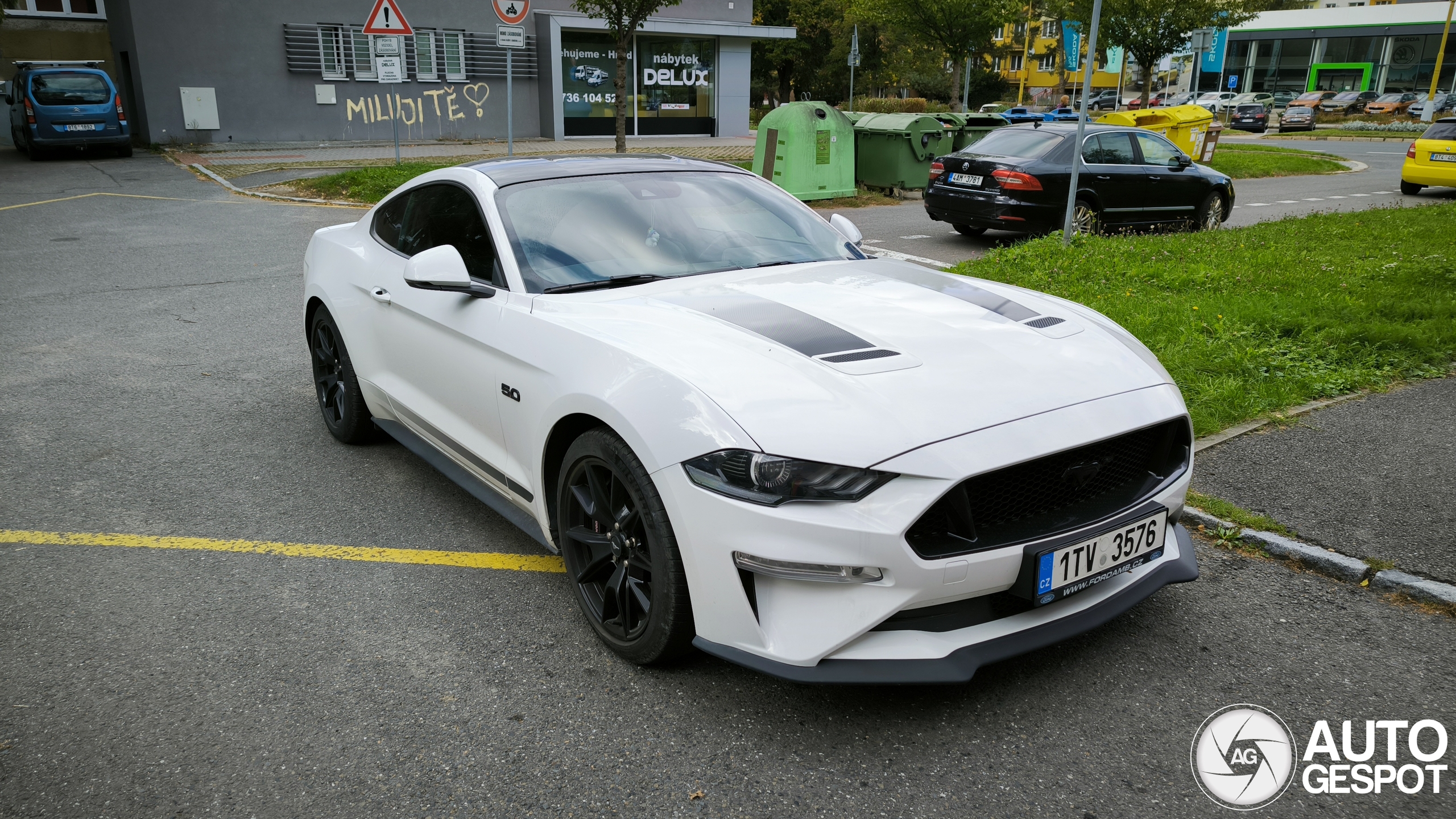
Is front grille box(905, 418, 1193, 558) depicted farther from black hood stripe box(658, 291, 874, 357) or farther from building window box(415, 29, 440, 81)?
building window box(415, 29, 440, 81)

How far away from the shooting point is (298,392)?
612 centimetres

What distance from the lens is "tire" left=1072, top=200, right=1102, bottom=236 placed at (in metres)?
11.6

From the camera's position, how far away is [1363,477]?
4.43 meters

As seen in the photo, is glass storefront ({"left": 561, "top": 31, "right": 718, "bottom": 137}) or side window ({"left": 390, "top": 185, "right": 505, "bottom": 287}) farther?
glass storefront ({"left": 561, "top": 31, "right": 718, "bottom": 137})

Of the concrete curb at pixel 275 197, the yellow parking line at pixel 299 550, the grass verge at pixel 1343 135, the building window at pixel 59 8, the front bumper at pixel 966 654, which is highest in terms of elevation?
the building window at pixel 59 8

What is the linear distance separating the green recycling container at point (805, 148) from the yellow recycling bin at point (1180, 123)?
539 centimetres

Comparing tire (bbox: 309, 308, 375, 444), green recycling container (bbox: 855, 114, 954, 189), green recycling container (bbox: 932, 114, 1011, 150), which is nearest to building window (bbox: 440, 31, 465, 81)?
green recycling container (bbox: 855, 114, 954, 189)

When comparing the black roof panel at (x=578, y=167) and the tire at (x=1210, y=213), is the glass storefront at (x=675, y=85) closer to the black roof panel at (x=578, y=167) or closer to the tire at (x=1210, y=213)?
the tire at (x=1210, y=213)

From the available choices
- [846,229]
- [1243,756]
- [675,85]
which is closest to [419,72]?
[675,85]

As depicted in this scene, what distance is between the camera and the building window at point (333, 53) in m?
26.0

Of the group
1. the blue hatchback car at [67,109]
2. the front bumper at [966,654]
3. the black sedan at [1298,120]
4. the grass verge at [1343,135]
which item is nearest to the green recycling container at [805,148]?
the front bumper at [966,654]

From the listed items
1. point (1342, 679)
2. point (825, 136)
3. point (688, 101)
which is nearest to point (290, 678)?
point (1342, 679)

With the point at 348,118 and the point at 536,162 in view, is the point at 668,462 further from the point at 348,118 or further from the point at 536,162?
the point at 348,118

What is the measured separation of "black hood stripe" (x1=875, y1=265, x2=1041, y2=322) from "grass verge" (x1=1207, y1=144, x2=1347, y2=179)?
18478 mm
